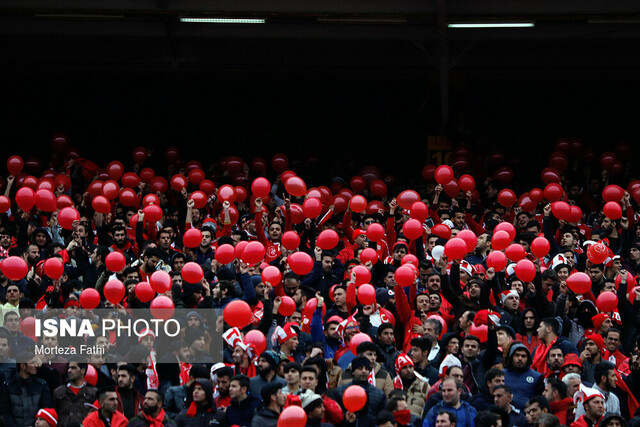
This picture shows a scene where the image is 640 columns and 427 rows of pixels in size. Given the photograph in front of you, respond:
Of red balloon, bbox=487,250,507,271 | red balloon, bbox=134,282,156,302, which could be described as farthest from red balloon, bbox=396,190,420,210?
red balloon, bbox=134,282,156,302

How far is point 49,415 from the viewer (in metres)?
10.1

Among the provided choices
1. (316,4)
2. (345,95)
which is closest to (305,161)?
(345,95)

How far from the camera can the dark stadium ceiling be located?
16484 mm

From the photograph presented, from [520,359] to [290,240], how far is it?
371 cm

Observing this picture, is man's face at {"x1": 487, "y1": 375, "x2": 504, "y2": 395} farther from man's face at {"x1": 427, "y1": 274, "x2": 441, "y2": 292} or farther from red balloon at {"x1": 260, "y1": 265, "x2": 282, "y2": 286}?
red balloon at {"x1": 260, "y1": 265, "x2": 282, "y2": 286}

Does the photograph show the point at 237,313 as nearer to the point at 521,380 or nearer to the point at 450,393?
the point at 450,393

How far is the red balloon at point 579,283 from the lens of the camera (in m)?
12.1

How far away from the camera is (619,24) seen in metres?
16.9

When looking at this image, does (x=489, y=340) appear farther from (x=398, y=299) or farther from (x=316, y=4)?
(x=316, y=4)

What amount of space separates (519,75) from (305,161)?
12.4 ft

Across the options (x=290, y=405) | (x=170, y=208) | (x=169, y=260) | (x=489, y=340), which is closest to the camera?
(x=290, y=405)

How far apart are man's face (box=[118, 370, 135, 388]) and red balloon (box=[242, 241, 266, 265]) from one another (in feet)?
8.25

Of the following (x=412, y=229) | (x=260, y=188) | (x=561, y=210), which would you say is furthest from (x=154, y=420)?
(x=561, y=210)

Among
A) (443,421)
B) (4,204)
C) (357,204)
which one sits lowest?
(443,421)
